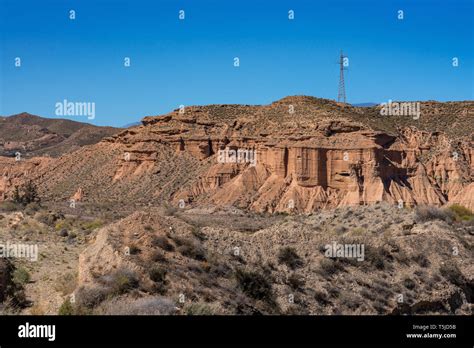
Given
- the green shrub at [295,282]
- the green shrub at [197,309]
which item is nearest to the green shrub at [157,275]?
the green shrub at [197,309]

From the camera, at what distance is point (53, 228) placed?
3164 cm

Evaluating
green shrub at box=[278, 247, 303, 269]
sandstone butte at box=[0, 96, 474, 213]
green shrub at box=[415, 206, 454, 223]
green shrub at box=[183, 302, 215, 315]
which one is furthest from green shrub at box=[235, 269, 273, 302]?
sandstone butte at box=[0, 96, 474, 213]

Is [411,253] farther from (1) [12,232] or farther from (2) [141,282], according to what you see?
(1) [12,232]

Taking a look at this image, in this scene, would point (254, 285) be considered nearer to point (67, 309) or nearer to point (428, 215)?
point (67, 309)

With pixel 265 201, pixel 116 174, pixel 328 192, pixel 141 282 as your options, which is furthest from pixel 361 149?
pixel 141 282

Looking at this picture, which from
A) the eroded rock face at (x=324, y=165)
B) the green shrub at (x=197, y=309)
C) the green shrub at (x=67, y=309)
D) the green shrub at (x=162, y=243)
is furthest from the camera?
the eroded rock face at (x=324, y=165)

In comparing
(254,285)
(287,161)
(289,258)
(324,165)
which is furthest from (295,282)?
(287,161)

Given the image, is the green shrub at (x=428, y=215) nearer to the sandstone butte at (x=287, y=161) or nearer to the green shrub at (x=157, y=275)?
the green shrub at (x=157, y=275)

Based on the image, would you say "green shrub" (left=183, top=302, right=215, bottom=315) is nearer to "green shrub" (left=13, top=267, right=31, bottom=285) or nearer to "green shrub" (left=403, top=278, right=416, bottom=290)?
"green shrub" (left=13, top=267, right=31, bottom=285)

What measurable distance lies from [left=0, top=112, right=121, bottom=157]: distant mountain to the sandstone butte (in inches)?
1656

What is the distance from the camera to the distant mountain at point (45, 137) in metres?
126

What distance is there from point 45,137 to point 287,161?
304 feet

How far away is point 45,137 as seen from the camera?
141375 millimetres

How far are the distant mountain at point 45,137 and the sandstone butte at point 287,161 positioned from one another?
138 feet
